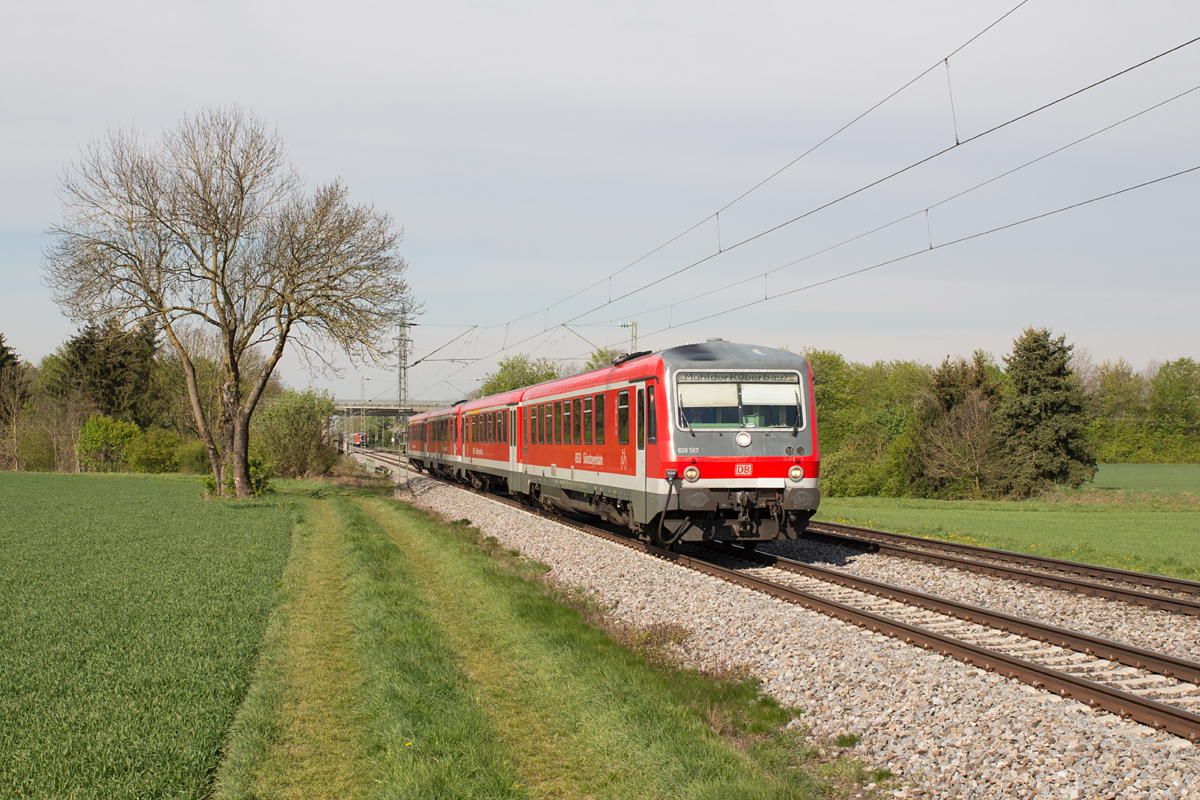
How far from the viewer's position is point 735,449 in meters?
12.5

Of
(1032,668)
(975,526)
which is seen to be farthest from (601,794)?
(975,526)

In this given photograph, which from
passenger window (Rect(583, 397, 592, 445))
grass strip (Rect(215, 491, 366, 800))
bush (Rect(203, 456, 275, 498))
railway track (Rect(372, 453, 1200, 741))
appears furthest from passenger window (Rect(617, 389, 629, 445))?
bush (Rect(203, 456, 275, 498))

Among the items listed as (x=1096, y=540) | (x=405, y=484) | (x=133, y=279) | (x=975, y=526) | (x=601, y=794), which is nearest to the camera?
(x=601, y=794)

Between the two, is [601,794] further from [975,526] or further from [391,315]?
[391,315]

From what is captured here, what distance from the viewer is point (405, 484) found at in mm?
36188

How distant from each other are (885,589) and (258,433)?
1411 inches

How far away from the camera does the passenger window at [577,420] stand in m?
16.8

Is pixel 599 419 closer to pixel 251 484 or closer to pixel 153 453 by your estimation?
pixel 251 484

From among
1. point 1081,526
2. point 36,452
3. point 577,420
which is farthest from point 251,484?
point 36,452

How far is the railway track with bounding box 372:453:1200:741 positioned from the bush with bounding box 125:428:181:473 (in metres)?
50.3

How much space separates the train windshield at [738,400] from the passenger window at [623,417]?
5.67 feet

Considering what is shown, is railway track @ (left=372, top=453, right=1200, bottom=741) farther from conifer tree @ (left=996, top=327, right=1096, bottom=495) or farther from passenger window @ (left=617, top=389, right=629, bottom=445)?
conifer tree @ (left=996, top=327, right=1096, bottom=495)

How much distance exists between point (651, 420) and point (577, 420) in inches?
168

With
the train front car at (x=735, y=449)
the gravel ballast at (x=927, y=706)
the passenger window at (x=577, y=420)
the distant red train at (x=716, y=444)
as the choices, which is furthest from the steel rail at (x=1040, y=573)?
the passenger window at (x=577, y=420)
